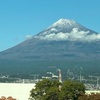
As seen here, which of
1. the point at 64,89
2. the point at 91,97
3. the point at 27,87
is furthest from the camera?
the point at 27,87

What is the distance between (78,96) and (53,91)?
251 centimetres

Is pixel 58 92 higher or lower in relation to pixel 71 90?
lower

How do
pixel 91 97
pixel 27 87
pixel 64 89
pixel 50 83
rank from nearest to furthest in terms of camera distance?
1. pixel 91 97
2. pixel 64 89
3. pixel 50 83
4. pixel 27 87

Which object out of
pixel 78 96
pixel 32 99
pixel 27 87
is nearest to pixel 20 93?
pixel 27 87

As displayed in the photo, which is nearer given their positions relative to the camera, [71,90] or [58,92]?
[71,90]

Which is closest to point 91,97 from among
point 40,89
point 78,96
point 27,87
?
point 78,96

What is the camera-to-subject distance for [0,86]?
68312 mm

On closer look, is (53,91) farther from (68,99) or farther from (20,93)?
(20,93)

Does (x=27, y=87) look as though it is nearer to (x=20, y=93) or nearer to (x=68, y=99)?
(x=20, y=93)

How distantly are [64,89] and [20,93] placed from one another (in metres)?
18.4

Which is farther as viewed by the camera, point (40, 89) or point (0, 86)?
point (0, 86)

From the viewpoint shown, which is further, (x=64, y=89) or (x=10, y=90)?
(x=10, y=90)

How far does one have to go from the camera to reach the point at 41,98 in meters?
49.9

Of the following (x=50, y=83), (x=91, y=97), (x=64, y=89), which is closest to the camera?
(x=91, y=97)
